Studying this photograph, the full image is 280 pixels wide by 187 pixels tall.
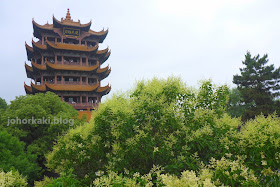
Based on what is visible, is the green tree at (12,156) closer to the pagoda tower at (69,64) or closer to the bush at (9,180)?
the bush at (9,180)

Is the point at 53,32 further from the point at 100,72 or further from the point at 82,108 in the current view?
the point at 82,108

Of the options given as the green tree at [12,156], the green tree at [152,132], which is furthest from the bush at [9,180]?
the green tree at [12,156]

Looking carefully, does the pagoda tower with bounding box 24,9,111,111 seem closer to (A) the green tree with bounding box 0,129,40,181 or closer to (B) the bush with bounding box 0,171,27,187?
(A) the green tree with bounding box 0,129,40,181

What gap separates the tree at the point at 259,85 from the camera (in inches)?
957

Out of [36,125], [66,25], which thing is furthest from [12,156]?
[66,25]

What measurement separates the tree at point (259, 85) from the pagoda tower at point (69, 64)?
1764cm

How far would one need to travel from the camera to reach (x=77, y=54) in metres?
31.8

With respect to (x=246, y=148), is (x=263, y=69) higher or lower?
higher

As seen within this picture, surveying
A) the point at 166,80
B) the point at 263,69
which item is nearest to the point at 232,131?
the point at 166,80

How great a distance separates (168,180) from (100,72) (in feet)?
96.4

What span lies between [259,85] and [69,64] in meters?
23.4

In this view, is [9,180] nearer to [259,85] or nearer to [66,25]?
[259,85]

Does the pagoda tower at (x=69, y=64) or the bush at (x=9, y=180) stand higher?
the pagoda tower at (x=69, y=64)

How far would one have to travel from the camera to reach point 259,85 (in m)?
25.1
